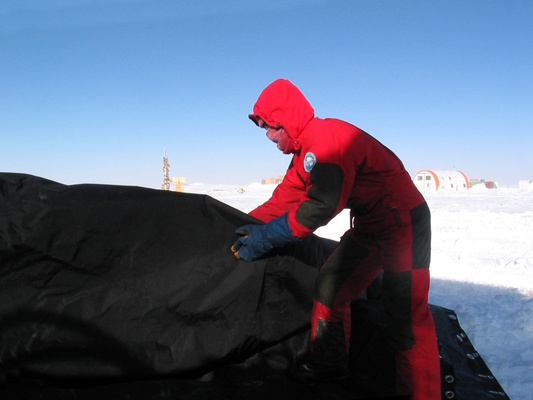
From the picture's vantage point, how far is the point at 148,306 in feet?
7.06

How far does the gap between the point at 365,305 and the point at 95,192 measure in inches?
75.5

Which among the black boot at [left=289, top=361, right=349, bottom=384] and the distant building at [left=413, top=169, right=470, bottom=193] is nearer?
the black boot at [left=289, top=361, right=349, bottom=384]

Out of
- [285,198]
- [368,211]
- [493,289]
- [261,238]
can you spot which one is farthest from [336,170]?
[493,289]

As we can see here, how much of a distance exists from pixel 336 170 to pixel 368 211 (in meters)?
0.37

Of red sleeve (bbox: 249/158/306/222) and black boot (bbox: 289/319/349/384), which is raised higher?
red sleeve (bbox: 249/158/306/222)

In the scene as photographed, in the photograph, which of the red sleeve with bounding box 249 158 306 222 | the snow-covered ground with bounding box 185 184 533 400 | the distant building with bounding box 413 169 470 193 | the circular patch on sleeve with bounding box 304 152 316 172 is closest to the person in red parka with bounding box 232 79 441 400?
the circular patch on sleeve with bounding box 304 152 316 172

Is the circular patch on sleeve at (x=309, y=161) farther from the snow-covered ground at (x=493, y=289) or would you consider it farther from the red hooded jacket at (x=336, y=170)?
the snow-covered ground at (x=493, y=289)

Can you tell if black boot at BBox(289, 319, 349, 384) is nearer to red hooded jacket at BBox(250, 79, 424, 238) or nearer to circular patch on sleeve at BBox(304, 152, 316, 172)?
red hooded jacket at BBox(250, 79, 424, 238)

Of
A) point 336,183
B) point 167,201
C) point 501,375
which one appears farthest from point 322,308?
point 501,375

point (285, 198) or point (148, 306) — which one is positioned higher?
point (285, 198)

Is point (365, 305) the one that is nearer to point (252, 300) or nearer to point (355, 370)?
point (355, 370)

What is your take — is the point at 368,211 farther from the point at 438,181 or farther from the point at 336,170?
the point at 438,181

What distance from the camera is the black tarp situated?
6.43 ft

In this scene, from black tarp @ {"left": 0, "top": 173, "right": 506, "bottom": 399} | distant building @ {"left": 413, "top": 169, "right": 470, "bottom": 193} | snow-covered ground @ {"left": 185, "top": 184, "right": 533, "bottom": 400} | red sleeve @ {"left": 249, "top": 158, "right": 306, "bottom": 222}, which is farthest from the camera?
distant building @ {"left": 413, "top": 169, "right": 470, "bottom": 193}
